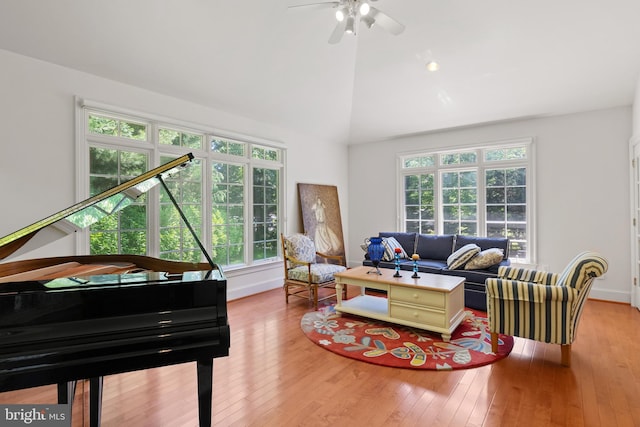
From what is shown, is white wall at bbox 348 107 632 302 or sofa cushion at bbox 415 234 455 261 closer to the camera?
white wall at bbox 348 107 632 302

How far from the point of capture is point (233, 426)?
1955 millimetres

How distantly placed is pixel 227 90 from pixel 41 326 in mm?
3567

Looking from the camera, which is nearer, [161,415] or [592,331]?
[161,415]

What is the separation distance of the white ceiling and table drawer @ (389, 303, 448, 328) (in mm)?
3035

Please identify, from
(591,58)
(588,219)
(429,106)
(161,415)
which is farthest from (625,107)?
(161,415)

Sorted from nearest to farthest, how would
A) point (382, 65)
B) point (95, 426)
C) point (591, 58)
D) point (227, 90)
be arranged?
point (95, 426), point (591, 58), point (227, 90), point (382, 65)

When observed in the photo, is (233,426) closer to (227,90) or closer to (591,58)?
(227,90)

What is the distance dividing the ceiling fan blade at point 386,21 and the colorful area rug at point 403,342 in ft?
9.62

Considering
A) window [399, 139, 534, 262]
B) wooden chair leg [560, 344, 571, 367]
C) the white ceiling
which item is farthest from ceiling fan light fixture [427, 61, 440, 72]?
wooden chair leg [560, 344, 571, 367]

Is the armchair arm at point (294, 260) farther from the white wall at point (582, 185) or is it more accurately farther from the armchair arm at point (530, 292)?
the white wall at point (582, 185)

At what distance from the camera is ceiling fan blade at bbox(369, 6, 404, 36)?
2903 mm

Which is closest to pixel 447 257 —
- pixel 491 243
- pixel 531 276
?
pixel 491 243

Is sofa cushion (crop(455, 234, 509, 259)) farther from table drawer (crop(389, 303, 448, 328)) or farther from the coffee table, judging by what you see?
table drawer (crop(389, 303, 448, 328))

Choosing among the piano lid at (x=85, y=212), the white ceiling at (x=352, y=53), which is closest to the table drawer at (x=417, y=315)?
the piano lid at (x=85, y=212)
